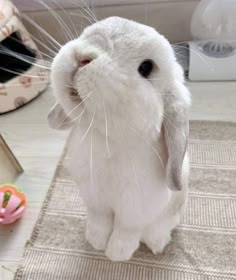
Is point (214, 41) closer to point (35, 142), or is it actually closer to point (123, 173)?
point (35, 142)

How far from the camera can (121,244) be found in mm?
839

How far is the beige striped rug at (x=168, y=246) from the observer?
3.14 feet

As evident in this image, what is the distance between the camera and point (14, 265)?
999 millimetres

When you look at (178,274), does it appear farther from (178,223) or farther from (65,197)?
(65,197)

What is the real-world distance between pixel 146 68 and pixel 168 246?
561 mm

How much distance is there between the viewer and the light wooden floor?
41.3 inches

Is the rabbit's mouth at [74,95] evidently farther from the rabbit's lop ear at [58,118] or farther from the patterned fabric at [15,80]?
the patterned fabric at [15,80]

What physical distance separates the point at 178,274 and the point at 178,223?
13cm

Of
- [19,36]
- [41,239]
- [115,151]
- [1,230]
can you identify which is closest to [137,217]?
[115,151]

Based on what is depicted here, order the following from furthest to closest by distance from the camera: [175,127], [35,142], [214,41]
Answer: [214,41], [35,142], [175,127]

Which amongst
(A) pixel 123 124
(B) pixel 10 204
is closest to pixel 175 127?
(A) pixel 123 124

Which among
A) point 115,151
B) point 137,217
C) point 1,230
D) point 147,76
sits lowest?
point 1,230

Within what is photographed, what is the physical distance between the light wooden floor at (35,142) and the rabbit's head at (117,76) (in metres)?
0.55

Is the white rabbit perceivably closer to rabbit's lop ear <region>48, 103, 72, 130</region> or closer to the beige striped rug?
rabbit's lop ear <region>48, 103, 72, 130</region>
